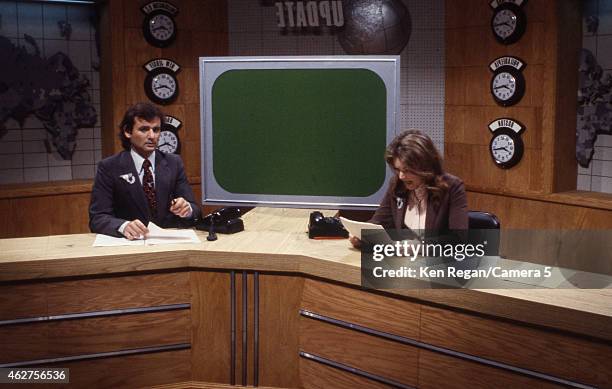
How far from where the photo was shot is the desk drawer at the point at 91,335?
11.8 ft

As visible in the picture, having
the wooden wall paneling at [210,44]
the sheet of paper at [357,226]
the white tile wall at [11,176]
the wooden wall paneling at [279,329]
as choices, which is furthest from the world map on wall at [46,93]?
the sheet of paper at [357,226]

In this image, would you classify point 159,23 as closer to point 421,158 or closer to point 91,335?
point 91,335

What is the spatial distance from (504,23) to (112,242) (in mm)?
3582

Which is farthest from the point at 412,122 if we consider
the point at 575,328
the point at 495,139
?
the point at 575,328

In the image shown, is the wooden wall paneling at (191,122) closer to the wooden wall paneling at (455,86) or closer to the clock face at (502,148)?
the wooden wall paneling at (455,86)

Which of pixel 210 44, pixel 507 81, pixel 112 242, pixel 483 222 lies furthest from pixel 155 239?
pixel 507 81

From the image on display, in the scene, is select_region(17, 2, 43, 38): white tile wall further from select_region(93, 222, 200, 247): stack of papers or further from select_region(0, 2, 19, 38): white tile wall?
select_region(93, 222, 200, 247): stack of papers

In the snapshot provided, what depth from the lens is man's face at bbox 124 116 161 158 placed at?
4.17 metres

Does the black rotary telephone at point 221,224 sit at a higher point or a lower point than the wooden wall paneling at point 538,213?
higher

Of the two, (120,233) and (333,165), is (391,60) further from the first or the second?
(120,233)

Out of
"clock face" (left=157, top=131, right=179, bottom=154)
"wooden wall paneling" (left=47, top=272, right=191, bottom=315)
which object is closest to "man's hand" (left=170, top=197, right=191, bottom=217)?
"wooden wall paneling" (left=47, top=272, right=191, bottom=315)

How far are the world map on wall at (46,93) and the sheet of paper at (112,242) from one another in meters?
2.90

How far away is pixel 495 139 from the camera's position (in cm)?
613

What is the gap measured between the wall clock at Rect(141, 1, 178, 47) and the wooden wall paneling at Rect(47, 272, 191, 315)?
3.23m
